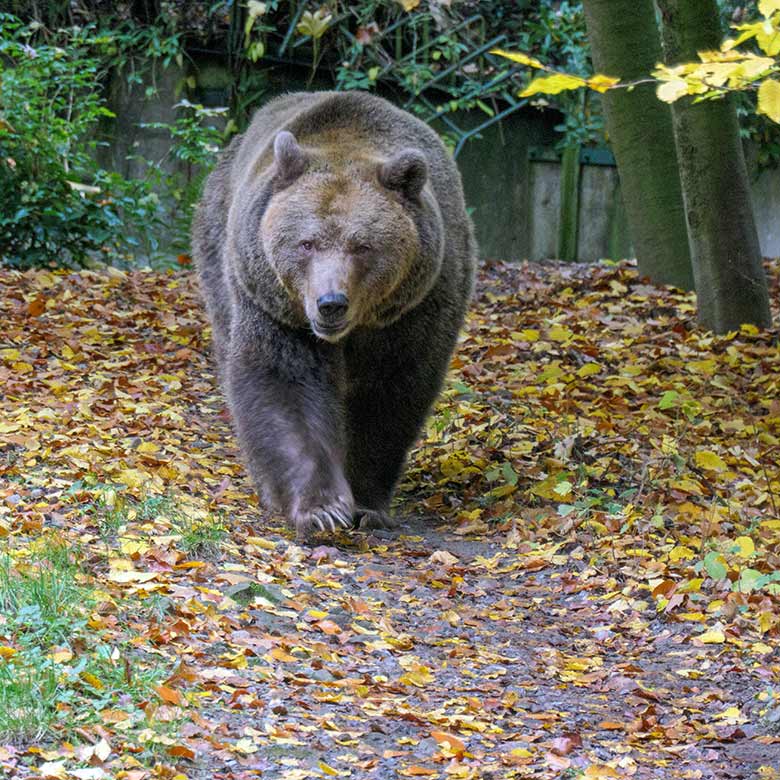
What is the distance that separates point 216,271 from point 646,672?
13.9 feet

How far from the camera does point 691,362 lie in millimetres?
9203

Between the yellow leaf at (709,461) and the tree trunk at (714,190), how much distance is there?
260cm

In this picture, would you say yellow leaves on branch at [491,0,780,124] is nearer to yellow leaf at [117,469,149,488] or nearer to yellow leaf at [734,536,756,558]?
yellow leaf at [734,536,756,558]

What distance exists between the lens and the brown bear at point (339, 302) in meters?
6.30

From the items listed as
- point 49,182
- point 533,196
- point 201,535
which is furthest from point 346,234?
point 533,196

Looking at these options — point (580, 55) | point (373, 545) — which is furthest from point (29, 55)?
point (373, 545)

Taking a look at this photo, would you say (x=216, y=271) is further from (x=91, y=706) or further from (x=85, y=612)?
(x=91, y=706)

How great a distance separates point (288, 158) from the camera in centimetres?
647

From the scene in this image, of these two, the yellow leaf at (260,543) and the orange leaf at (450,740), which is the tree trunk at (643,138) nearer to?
the yellow leaf at (260,543)

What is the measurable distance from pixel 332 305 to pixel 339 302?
35 millimetres

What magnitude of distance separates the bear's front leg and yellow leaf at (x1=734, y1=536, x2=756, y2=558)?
1808 mm

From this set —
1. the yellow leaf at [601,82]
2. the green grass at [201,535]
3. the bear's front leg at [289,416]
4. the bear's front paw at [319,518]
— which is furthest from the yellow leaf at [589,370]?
the yellow leaf at [601,82]

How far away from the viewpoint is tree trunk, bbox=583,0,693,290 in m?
10.4

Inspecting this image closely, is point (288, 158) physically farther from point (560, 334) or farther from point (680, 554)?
point (560, 334)
